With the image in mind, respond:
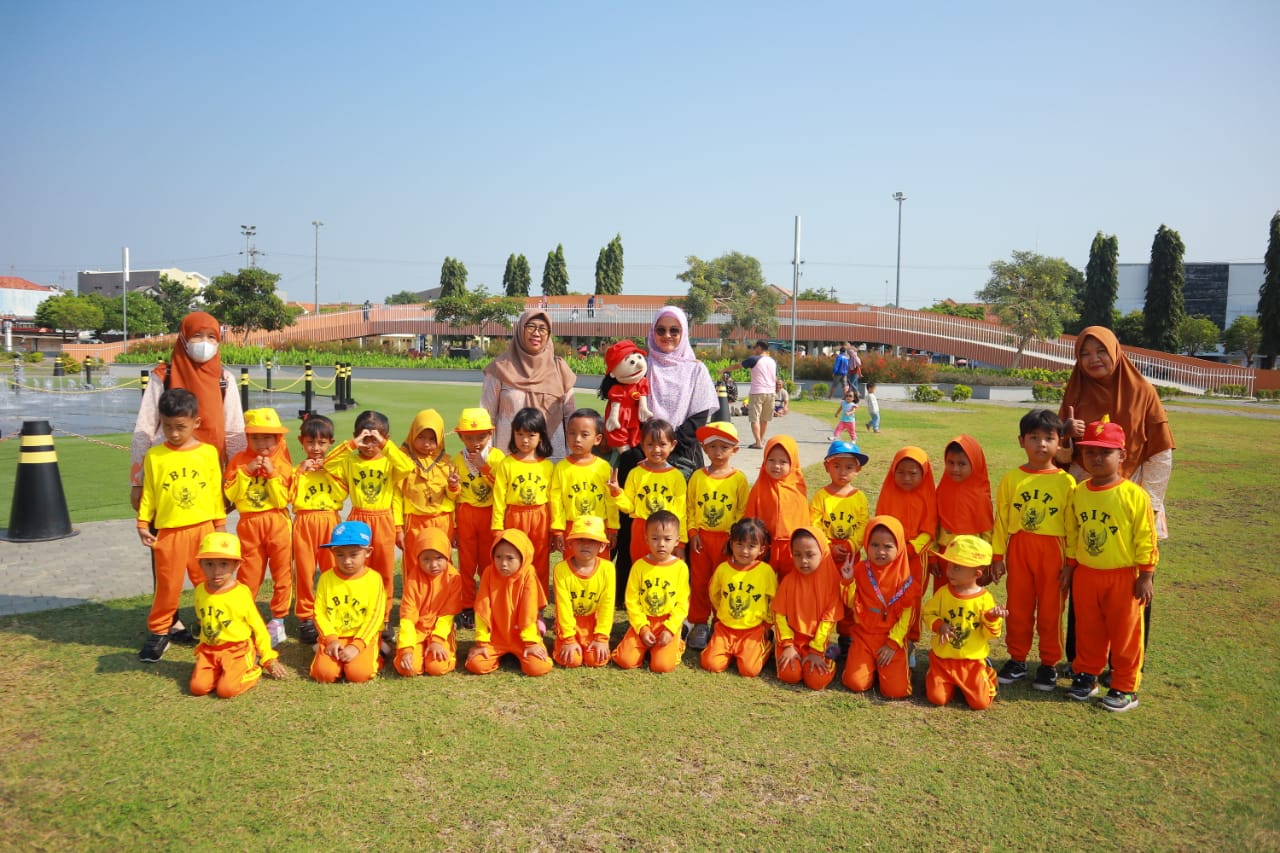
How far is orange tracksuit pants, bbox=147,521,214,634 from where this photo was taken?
15.0 feet

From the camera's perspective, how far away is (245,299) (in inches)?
1538

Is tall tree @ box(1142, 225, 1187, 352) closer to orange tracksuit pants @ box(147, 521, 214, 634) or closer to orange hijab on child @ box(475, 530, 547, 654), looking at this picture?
orange hijab on child @ box(475, 530, 547, 654)

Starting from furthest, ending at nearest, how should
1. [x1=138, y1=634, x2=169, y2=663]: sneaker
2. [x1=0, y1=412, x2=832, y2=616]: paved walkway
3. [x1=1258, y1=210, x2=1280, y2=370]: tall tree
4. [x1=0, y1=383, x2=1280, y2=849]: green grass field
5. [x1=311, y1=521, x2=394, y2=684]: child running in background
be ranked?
[x1=1258, y1=210, x2=1280, y2=370]: tall tree < [x1=0, y1=412, x2=832, y2=616]: paved walkway < [x1=138, y1=634, x2=169, y2=663]: sneaker < [x1=311, y1=521, x2=394, y2=684]: child running in background < [x1=0, y1=383, x2=1280, y2=849]: green grass field

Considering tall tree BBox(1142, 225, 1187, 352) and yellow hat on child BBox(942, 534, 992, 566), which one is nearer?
yellow hat on child BBox(942, 534, 992, 566)

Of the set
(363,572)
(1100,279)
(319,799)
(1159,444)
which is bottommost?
(319,799)

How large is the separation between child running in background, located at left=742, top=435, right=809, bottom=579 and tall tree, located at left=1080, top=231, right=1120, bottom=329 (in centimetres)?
4815

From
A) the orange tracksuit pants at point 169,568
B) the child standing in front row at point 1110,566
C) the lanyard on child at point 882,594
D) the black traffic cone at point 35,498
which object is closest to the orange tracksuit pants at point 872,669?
the lanyard on child at point 882,594

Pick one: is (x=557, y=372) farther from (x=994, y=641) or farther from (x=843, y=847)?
(x=843, y=847)

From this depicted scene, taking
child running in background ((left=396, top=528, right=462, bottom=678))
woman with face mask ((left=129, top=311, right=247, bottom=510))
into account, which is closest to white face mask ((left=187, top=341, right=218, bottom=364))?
woman with face mask ((left=129, top=311, right=247, bottom=510))

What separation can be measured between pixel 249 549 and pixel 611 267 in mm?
58048

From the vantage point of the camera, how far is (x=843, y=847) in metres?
2.99

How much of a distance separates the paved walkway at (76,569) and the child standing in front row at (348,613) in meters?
2.02

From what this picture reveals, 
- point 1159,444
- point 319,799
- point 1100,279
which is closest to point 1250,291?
point 1100,279

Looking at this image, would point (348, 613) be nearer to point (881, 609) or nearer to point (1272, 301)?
point (881, 609)
